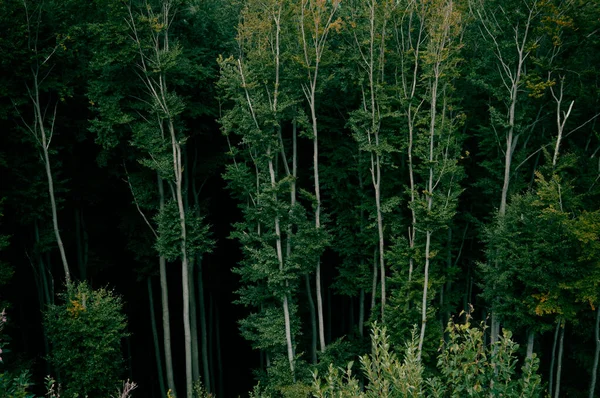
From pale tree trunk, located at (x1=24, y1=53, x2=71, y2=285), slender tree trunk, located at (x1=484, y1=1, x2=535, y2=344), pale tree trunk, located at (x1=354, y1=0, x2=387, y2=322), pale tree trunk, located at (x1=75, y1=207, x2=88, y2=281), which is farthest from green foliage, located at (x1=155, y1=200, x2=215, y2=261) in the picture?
slender tree trunk, located at (x1=484, y1=1, x2=535, y2=344)

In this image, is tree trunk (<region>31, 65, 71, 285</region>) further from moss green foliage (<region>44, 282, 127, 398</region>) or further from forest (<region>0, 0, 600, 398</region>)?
moss green foliage (<region>44, 282, 127, 398</region>)

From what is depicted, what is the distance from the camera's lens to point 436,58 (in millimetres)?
14023

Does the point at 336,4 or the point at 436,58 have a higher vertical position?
the point at 336,4

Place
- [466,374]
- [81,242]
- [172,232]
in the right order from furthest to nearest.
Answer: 1. [81,242]
2. [172,232]
3. [466,374]

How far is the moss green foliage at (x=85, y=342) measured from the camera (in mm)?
13695

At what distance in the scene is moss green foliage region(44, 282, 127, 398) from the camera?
539 inches

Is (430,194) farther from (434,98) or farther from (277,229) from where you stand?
(277,229)

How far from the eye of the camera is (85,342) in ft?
45.1

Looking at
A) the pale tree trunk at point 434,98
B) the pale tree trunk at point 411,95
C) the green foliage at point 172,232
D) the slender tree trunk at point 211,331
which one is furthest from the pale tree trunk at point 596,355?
the slender tree trunk at point 211,331

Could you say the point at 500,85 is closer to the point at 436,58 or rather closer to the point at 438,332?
the point at 436,58

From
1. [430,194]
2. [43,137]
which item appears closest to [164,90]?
[43,137]

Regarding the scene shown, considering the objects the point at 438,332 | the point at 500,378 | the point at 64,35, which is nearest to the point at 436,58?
the point at 438,332

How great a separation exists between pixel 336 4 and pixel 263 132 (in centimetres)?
475

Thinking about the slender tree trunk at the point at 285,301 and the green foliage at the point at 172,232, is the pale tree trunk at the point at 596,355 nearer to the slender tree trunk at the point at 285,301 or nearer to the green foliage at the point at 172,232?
the slender tree trunk at the point at 285,301
